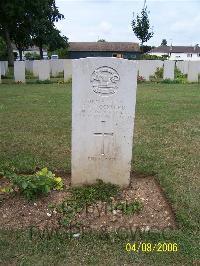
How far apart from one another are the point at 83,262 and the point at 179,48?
85.4 meters

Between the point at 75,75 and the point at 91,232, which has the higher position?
the point at 75,75

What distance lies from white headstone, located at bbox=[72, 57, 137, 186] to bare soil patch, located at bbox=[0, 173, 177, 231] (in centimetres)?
36

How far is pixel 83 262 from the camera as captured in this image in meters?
3.48

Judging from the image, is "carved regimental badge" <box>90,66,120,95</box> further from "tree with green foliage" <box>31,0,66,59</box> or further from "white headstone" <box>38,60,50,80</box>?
"tree with green foliage" <box>31,0,66,59</box>

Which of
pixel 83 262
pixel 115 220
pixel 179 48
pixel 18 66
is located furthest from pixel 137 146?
pixel 179 48

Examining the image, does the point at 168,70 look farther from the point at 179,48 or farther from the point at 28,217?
the point at 179,48

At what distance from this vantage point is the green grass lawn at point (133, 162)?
11.7ft

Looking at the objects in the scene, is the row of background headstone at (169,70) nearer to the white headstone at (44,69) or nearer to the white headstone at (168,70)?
the white headstone at (168,70)

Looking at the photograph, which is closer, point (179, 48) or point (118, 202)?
point (118, 202)

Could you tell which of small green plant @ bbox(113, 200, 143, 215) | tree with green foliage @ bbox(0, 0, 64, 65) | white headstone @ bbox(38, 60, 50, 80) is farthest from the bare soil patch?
tree with green foliage @ bbox(0, 0, 64, 65)

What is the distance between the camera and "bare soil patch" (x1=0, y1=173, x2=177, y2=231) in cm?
414
